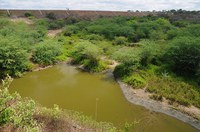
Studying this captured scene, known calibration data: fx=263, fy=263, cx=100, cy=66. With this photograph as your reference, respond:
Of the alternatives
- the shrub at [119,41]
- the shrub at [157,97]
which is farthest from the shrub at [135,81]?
the shrub at [119,41]

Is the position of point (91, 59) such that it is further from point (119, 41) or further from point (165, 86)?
point (119, 41)

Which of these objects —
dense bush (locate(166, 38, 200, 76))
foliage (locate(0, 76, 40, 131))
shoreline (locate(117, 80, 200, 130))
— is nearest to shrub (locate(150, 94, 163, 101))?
→ shoreline (locate(117, 80, 200, 130))

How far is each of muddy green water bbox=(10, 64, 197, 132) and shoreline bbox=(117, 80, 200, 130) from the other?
0.41 m

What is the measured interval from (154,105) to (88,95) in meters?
5.67

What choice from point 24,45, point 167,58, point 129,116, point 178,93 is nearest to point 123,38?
point 167,58

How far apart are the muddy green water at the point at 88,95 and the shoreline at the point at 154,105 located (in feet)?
1.33

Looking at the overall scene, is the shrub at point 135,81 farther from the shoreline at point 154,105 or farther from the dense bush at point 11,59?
the dense bush at point 11,59

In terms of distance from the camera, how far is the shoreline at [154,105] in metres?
18.0

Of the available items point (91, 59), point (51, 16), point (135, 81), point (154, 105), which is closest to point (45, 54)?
point (91, 59)

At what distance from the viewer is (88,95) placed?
22.3 metres

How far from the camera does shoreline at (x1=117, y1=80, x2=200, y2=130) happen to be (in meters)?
18.0

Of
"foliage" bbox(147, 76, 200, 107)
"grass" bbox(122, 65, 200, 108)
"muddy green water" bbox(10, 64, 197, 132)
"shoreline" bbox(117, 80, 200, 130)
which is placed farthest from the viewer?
"grass" bbox(122, 65, 200, 108)

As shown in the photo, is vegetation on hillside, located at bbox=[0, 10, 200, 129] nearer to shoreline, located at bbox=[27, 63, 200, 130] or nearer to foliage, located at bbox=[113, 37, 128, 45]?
shoreline, located at bbox=[27, 63, 200, 130]

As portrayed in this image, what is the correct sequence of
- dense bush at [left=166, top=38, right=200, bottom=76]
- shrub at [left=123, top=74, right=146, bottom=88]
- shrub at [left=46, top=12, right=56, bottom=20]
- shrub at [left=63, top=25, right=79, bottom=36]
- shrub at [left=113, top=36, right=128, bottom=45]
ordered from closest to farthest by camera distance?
shrub at [left=123, top=74, right=146, bottom=88] < dense bush at [left=166, top=38, right=200, bottom=76] < shrub at [left=113, top=36, right=128, bottom=45] < shrub at [left=63, top=25, right=79, bottom=36] < shrub at [left=46, top=12, right=56, bottom=20]
